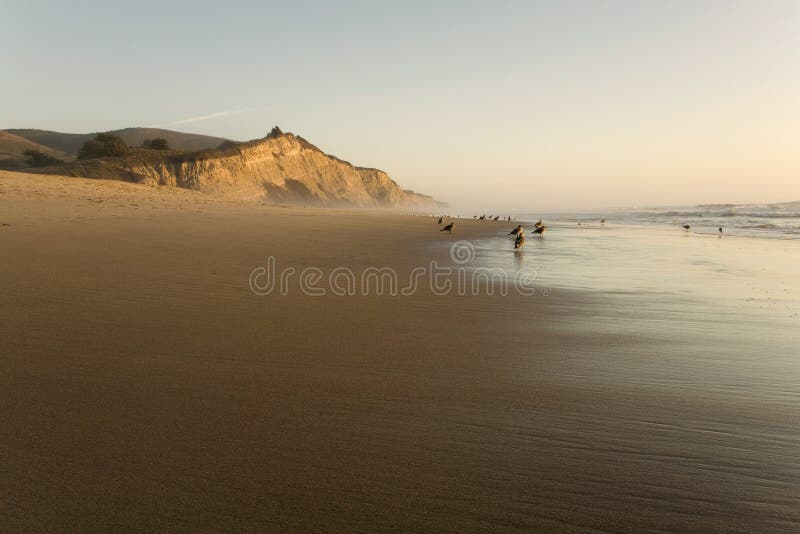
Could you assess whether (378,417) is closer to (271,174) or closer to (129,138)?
(271,174)

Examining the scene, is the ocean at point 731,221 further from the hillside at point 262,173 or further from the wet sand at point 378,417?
the hillside at point 262,173

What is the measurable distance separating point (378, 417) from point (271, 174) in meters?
66.7

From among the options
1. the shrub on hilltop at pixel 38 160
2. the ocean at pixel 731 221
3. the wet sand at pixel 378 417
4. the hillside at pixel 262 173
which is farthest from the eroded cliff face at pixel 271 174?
the wet sand at pixel 378 417

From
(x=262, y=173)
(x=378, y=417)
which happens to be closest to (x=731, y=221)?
(x=378, y=417)

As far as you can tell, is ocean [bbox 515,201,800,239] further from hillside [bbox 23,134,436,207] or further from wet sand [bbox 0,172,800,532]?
hillside [bbox 23,134,436,207]

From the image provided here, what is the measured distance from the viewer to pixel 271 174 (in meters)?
65.4

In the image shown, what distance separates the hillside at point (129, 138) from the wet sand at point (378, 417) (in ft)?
355

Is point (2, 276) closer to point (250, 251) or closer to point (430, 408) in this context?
point (250, 251)

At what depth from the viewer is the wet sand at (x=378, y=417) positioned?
1714 mm

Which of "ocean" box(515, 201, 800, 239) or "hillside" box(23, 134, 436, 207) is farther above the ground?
"hillside" box(23, 134, 436, 207)

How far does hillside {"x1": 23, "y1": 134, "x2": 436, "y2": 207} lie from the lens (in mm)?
41094

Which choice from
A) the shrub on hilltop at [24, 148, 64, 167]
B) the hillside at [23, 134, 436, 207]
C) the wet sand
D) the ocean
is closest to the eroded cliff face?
the hillside at [23, 134, 436, 207]

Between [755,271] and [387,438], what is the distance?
1016cm

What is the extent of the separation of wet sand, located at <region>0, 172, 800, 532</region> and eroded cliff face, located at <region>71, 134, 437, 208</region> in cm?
3808
